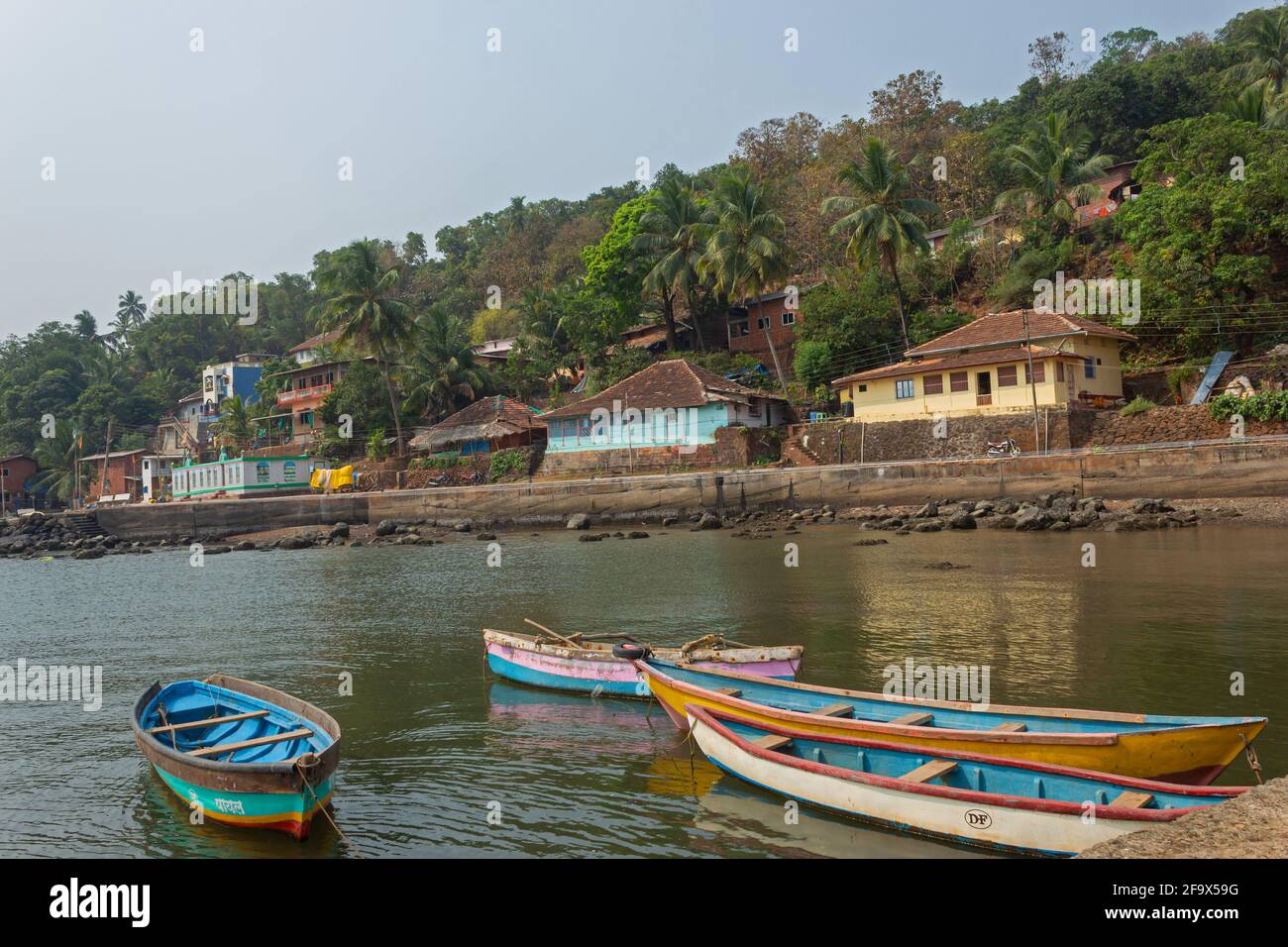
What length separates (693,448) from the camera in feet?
146

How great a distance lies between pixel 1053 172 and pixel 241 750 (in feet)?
157

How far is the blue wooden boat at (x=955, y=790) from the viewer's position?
22.5 ft

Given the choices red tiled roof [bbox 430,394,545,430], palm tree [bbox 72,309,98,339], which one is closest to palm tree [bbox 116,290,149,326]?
palm tree [bbox 72,309,98,339]

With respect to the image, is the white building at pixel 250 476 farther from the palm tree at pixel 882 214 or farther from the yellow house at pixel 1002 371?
the palm tree at pixel 882 214

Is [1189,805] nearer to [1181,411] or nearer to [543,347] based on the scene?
[1181,411]

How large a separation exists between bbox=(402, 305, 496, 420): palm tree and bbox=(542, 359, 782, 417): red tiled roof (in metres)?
12.4

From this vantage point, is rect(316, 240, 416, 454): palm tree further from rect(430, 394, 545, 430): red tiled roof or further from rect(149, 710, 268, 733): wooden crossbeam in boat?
rect(149, 710, 268, 733): wooden crossbeam in boat

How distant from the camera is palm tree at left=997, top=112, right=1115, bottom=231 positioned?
46.1 metres

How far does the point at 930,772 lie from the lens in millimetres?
7973

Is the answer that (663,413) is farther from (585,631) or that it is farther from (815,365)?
(585,631)

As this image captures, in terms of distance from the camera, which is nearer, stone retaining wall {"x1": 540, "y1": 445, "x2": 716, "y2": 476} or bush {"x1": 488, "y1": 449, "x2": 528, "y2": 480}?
stone retaining wall {"x1": 540, "y1": 445, "x2": 716, "y2": 476}
